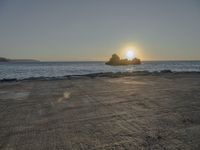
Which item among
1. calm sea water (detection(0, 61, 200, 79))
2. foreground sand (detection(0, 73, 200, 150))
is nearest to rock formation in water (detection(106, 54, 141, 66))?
calm sea water (detection(0, 61, 200, 79))

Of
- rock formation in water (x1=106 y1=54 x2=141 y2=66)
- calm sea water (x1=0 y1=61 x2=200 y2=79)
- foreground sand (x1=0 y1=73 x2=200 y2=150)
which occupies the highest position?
rock formation in water (x1=106 y1=54 x2=141 y2=66)

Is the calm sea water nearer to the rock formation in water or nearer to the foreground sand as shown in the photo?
the rock formation in water

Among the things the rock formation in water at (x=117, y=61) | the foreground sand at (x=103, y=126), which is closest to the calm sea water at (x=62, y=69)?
the rock formation in water at (x=117, y=61)

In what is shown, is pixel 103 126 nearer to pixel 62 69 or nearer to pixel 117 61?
pixel 62 69

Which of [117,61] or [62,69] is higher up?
[117,61]

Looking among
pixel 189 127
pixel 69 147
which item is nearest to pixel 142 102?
pixel 189 127

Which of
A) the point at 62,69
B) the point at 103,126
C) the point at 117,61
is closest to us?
the point at 103,126

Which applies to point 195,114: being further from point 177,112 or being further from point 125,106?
point 125,106

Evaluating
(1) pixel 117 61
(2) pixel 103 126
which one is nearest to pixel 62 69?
(1) pixel 117 61

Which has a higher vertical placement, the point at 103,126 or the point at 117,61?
the point at 117,61

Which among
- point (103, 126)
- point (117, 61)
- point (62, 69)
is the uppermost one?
point (117, 61)

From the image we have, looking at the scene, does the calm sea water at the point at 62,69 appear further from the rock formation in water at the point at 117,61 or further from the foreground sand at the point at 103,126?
the foreground sand at the point at 103,126

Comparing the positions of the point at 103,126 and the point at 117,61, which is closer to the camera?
the point at 103,126

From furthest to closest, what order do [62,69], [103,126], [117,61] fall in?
1. [117,61]
2. [62,69]
3. [103,126]
